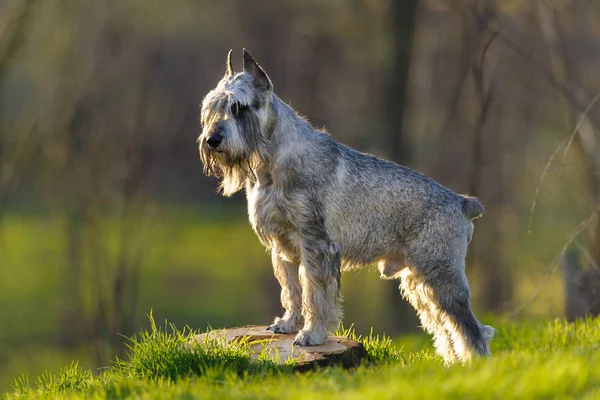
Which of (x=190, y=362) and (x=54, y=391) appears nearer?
(x=190, y=362)

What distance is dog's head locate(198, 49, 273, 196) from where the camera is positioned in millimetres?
7031

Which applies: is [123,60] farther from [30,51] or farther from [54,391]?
[54,391]

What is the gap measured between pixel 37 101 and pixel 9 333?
8662 millimetres

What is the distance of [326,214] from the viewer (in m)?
7.57

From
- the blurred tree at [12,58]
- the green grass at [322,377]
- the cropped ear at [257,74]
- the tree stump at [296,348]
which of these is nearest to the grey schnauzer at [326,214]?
the cropped ear at [257,74]

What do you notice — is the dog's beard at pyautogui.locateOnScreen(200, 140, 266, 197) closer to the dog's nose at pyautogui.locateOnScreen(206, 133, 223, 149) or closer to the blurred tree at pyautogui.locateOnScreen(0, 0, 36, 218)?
the dog's nose at pyautogui.locateOnScreen(206, 133, 223, 149)

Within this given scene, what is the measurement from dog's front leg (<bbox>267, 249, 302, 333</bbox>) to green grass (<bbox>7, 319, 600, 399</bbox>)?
2.35 feet

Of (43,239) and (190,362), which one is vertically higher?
(190,362)

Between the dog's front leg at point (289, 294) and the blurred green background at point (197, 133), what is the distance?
321cm

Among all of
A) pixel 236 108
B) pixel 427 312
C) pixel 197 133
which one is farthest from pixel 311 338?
pixel 197 133

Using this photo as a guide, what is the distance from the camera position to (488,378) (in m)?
5.64

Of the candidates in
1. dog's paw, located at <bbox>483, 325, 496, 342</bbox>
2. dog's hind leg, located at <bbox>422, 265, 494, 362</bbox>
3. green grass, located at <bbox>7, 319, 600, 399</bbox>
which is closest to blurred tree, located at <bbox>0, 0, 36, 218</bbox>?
green grass, located at <bbox>7, 319, 600, 399</bbox>

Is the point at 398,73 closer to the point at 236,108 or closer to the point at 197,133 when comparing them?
the point at 236,108

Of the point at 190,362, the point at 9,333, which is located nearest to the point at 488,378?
the point at 190,362
